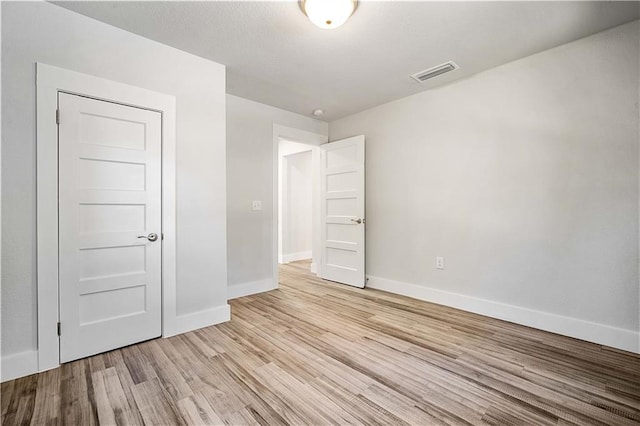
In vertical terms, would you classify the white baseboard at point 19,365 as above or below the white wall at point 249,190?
below

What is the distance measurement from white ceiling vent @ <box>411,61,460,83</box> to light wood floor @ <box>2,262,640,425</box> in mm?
2525

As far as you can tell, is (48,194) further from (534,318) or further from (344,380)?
(534,318)

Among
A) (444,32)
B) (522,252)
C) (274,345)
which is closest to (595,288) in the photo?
(522,252)

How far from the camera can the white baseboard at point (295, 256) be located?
610 cm

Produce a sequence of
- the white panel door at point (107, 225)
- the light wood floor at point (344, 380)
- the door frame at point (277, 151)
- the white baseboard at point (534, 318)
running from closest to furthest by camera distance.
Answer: the light wood floor at point (344, 380)
the white panel door at point (107, 225)
the white baseboard at point (534, 318)
the door frame at point (277, 151)

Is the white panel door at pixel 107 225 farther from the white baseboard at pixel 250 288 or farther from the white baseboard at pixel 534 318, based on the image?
the white baseboard at pixel 534 318

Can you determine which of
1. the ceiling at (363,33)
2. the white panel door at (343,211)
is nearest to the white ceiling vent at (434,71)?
the ceiling at (363,33)

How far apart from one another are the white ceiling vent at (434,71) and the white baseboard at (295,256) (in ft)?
14.0

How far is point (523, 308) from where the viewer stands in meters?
2.69

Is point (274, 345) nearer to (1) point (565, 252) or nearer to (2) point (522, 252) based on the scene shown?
(2) point (522, 252)

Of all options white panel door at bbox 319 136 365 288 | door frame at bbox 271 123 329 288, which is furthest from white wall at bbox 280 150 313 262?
white panel door at bbox 319 136 365 288

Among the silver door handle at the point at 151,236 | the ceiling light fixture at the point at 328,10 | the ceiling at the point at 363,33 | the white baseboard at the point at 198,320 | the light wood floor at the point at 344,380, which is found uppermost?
the ceiling at the point at 363,33

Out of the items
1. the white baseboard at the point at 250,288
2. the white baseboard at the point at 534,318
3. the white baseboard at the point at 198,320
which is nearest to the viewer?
the white baseboard at the point at 534,318

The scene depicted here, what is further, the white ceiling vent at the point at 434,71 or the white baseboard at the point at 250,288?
the white baseboard at the point at 250,288
